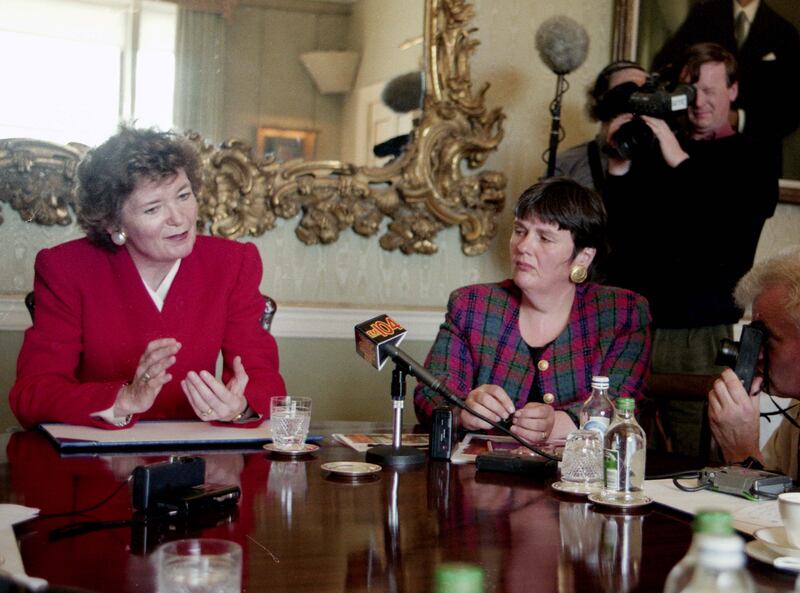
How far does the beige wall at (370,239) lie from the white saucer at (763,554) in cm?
222

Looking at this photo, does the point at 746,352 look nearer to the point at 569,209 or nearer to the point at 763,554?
the point at 569,209

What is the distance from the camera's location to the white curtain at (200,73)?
3.07 metres

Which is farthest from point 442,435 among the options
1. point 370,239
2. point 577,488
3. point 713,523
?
point 370,239

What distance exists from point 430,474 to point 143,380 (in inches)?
23.4

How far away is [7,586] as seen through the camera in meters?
0.49

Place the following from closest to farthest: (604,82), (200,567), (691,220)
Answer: (200,567), (691,220), (604,82)

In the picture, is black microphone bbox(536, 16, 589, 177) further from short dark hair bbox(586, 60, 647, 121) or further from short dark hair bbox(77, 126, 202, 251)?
short dark hair bbox(77, 126, 202, 251)

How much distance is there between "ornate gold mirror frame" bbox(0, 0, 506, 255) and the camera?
10.3 ft

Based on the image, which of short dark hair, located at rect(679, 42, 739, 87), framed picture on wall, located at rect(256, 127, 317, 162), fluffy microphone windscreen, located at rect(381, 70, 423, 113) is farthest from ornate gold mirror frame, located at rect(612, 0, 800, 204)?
Answer: framed picture on wall, located at rect(256, 127, 317, 162)

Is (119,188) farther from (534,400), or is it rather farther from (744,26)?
(744,26)

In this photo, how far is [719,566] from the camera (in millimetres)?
560

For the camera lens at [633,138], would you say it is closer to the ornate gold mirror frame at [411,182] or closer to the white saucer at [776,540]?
the ornate gold mirror frame at [411,182]

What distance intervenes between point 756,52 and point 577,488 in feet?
8.79

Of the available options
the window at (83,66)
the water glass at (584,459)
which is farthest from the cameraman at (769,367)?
the window at (83,66)
